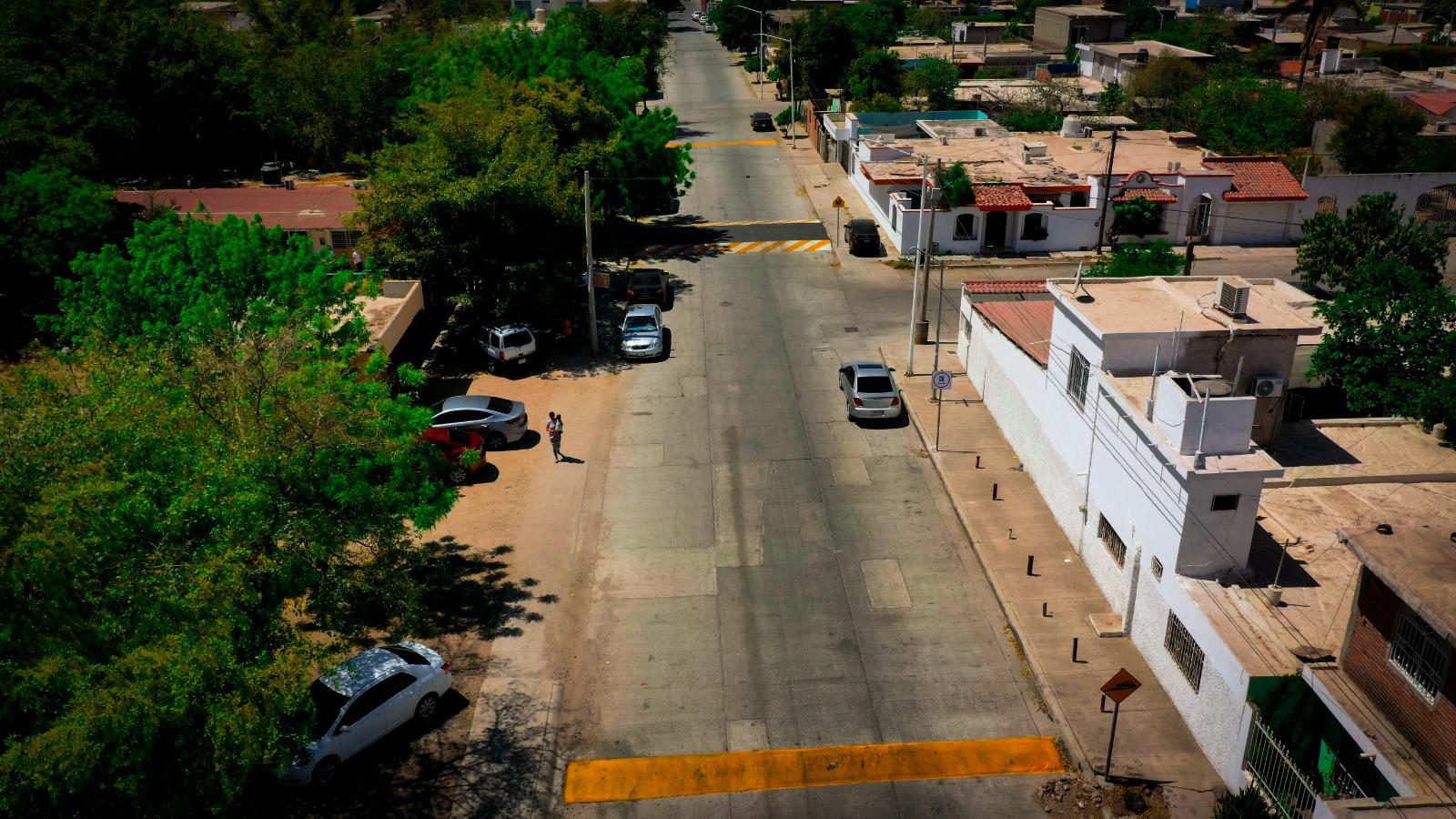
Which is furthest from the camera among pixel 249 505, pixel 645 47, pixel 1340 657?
pixel 645 47

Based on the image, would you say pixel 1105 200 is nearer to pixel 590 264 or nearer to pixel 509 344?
pixel 590 264

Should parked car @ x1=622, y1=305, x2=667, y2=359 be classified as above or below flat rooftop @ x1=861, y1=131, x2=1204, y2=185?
below

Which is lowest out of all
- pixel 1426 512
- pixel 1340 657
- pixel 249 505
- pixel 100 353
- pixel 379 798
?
pixel 379 798

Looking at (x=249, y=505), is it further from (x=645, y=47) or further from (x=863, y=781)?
(x=645, y=47)

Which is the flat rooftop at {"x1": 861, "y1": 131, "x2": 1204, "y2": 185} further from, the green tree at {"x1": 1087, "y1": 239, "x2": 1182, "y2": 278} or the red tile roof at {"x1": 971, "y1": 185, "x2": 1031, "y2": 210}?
the green tree at {"x1": 1087, "y1": 239, "x2": 1182, "y2": 278}

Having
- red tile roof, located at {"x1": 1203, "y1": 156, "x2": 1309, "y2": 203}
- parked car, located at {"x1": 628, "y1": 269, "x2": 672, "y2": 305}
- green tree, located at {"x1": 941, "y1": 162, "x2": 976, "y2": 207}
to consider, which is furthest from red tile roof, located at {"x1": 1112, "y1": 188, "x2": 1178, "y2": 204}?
parked car, located at {"x1": 628, "y1": 269, "x2": 672, "y2": 305}

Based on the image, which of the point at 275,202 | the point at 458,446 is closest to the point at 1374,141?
the point at 458,446

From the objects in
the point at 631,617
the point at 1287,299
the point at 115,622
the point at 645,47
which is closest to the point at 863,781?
the point at 631,617
